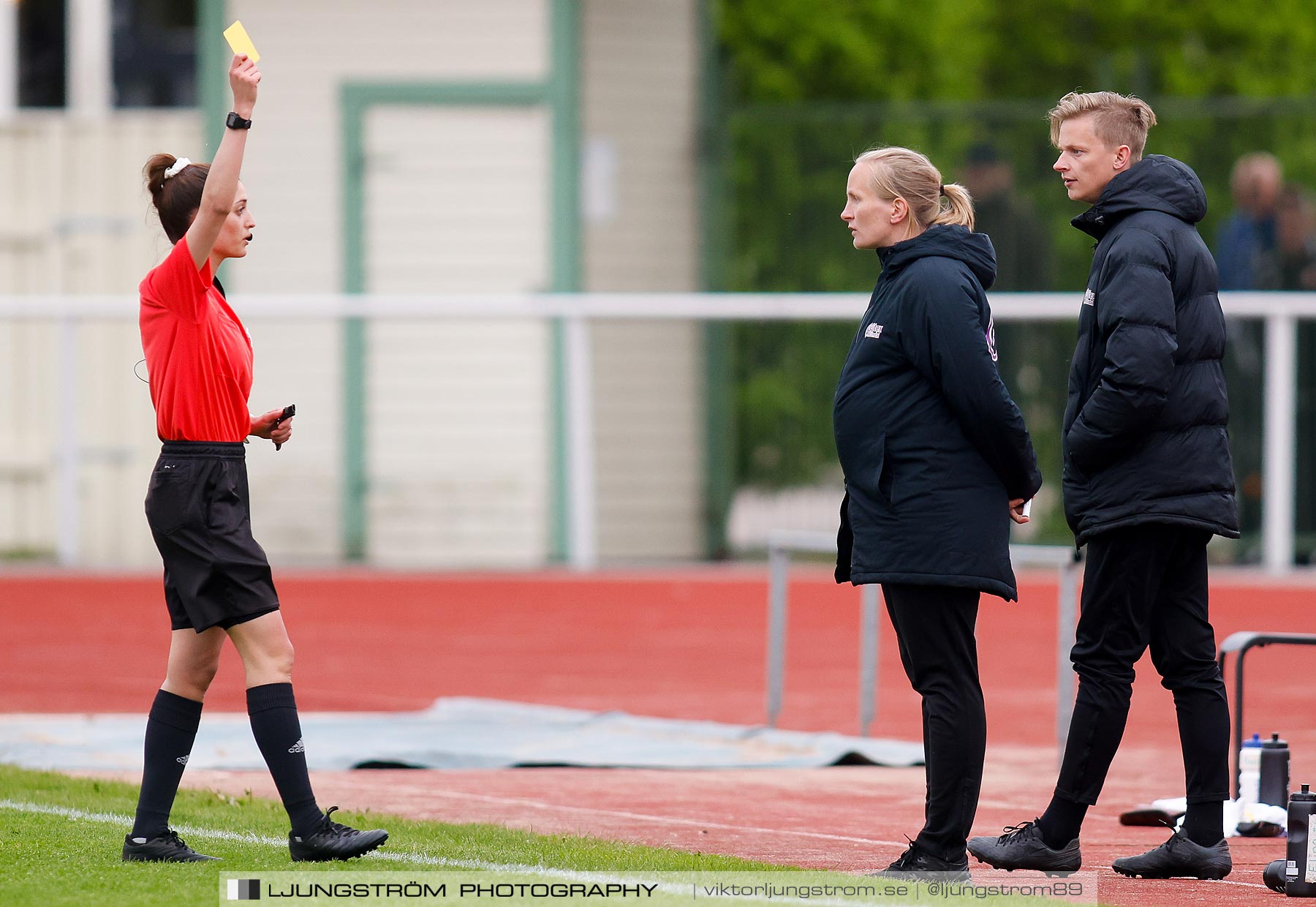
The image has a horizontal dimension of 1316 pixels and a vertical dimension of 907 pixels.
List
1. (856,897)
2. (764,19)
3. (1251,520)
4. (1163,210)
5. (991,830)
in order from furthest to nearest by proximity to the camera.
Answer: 1. (764,19)
2. (1251,520)
3. (991,830)
4. (1163,210)
5. (856,897)

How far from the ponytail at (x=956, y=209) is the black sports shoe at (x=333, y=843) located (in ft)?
6.54

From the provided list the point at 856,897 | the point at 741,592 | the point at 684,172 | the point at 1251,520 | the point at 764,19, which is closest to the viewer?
the point at 856,897

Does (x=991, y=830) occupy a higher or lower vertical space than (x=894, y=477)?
lower

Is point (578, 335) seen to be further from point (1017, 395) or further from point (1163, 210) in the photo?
point (1163, 210)

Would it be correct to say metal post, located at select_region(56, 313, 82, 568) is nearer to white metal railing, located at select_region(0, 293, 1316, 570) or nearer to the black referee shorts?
white metal railing, located at select_region(0, 293, 1316, 570)

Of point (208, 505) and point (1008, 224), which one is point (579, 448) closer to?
point (1008, 224)

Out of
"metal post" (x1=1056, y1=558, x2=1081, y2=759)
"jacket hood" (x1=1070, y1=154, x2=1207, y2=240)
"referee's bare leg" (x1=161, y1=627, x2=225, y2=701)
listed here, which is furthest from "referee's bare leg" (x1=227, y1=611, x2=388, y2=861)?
"metal post" (x1=1056, y1=558, x2=1081, y2=759)

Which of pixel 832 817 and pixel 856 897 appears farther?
pixel 832 817

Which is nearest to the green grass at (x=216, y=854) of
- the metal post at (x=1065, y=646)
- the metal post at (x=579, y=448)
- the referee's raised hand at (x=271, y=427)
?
the referee's raised hand at (x=271, y=427)

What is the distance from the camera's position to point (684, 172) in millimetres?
14031

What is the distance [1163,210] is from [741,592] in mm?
6792

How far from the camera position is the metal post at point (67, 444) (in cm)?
1285

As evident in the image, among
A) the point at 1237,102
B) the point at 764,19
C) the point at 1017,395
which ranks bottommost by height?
the point at 1017,395

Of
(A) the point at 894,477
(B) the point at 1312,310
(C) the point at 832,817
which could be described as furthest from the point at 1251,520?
(A) the point at 894,477
